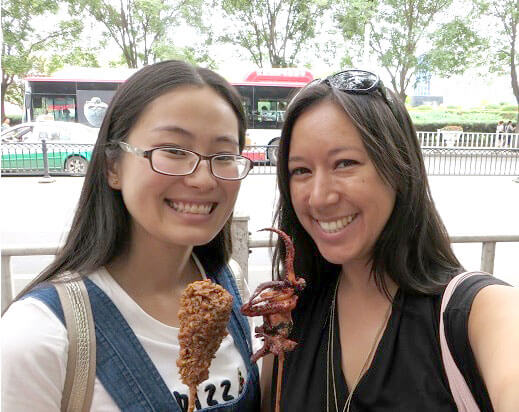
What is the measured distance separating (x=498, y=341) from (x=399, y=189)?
2.11 ft

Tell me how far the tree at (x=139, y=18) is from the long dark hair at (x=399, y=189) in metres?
18.8

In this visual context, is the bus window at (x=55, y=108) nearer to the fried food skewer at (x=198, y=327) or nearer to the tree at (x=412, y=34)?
the tree at (x=412, y=34)

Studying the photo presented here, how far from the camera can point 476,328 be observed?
145 centimetres

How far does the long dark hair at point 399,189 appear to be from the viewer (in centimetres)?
173

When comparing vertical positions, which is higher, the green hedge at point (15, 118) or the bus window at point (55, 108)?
the bus window at point (55, 108)

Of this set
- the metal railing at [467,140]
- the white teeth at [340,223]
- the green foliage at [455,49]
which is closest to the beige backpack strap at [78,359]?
the white teeth at [340,223]

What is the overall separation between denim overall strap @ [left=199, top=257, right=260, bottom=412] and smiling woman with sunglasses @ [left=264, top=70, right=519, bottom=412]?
0.49 ft

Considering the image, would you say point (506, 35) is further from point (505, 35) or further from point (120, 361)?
point (120, 361)

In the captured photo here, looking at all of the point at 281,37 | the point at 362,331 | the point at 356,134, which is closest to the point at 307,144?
the point at 356,134

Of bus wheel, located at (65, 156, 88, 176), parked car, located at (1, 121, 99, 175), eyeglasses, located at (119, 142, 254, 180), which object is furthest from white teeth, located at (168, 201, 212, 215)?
bus wheel, located at (65, 156, 88, 176)

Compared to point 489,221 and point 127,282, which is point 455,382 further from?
point 489,221

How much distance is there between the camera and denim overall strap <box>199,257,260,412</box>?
1771 millimetres

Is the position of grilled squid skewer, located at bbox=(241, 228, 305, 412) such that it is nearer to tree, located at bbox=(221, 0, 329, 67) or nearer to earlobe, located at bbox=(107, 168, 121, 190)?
earlobe, located at bbox=(107, 168, 121, 190)

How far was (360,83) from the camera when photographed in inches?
72.3
